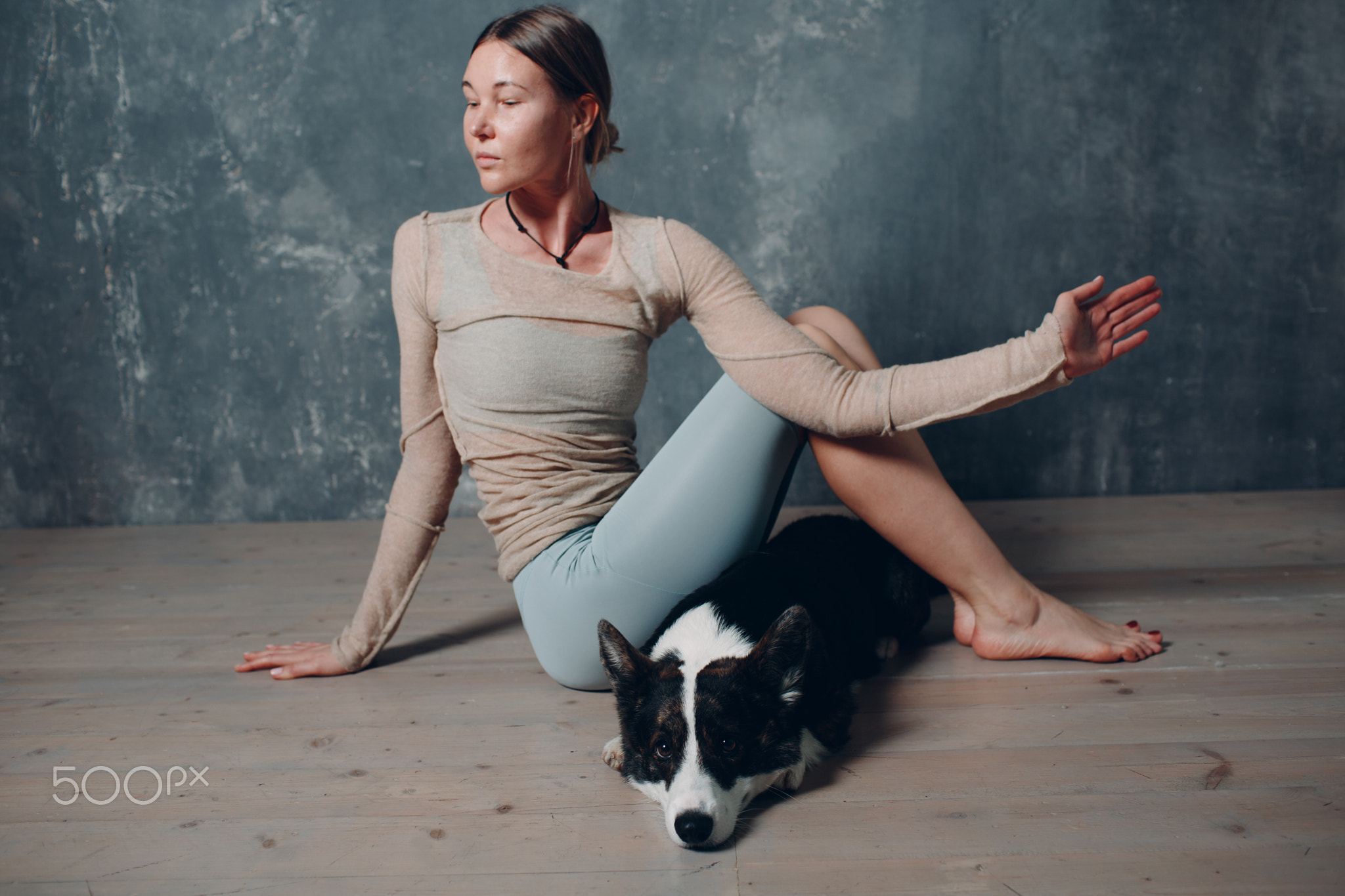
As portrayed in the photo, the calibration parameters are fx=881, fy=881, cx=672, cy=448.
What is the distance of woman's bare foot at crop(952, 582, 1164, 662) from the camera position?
171cm

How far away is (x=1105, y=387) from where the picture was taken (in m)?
3.07

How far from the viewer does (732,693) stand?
49.3 inches

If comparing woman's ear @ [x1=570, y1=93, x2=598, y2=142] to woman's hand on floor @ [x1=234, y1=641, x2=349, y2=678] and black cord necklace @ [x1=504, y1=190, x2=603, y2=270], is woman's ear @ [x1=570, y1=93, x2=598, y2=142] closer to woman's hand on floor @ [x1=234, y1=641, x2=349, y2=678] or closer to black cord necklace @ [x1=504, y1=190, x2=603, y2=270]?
black cord necklace @ [x1=504, y1=190, x2=603, y2=270]

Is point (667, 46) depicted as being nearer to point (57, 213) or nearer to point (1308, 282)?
point (57, 213)

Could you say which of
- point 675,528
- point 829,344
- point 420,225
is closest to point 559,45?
point 420,225

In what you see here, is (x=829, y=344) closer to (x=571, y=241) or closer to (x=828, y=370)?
(x=828, y=370)

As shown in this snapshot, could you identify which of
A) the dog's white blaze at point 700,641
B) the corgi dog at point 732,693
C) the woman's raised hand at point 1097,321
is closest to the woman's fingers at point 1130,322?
the woman's raised hand at point 1097,321

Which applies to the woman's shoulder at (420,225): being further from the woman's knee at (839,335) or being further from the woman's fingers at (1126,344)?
the woman's fingers at (1126,344)

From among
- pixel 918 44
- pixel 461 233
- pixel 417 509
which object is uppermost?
pixel 918 44

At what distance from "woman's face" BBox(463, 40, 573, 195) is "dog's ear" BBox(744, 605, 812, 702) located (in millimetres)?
817

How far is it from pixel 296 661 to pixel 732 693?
3.36ft

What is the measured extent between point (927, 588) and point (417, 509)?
106 cm

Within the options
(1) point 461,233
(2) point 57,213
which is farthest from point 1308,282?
(2) point 57,213

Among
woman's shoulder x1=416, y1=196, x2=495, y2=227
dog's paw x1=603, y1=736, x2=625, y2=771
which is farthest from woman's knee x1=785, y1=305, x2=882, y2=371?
dog's paw x1=603, y1=736, x2=625, y2=771
